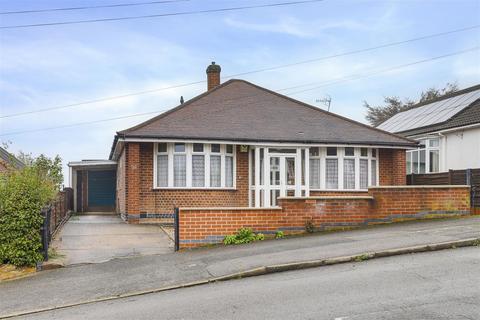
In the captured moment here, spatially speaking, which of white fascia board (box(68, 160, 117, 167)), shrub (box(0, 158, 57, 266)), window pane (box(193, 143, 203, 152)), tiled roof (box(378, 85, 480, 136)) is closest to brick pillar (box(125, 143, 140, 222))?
window pane (box(193, 143, 203, 152))

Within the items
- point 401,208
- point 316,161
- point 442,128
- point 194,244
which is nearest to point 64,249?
point 194,244

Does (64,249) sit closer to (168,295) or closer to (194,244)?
(194,244)

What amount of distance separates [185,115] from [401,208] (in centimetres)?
865

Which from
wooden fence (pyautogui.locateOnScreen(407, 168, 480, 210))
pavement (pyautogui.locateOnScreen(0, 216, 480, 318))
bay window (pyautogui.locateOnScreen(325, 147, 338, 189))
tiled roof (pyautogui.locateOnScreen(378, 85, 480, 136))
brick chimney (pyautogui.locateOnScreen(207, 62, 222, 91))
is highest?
brick chimney (pyautogui.locateOnScreen(207, 62, 222, 91))

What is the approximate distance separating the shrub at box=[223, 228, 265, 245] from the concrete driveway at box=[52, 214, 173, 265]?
1372 millimetres

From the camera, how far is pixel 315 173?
1911 centimetres

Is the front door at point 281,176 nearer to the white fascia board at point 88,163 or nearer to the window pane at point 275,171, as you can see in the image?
the window pane at point 275,171

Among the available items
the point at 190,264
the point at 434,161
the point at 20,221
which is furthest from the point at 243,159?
the point at 434,161

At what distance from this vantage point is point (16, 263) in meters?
10.7

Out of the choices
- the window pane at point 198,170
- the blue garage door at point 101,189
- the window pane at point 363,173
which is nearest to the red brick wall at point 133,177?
the window pane at point 198,170

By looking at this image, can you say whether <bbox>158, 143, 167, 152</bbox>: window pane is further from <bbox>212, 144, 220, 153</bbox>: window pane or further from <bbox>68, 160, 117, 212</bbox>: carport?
<bbox>68, 160, 117, 212</bbox>: carport

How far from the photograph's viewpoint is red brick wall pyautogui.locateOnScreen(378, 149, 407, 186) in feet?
64.6

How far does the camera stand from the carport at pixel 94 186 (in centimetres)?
2644

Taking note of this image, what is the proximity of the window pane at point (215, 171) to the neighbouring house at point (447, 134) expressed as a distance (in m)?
7.96
